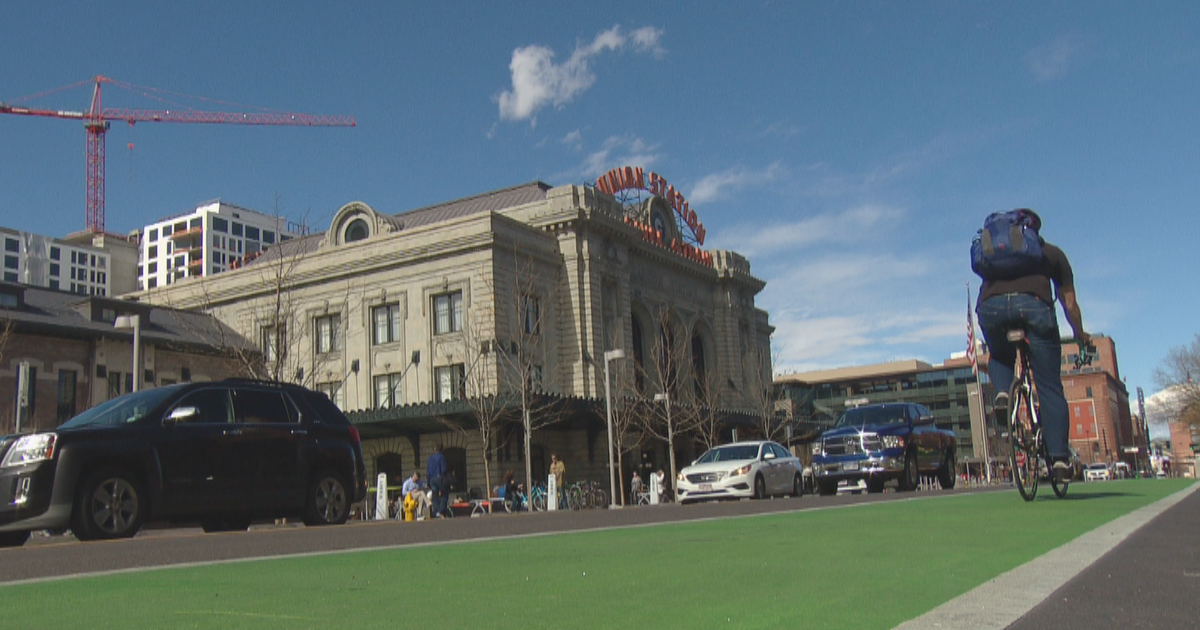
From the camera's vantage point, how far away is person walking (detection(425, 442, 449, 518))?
1144 inches

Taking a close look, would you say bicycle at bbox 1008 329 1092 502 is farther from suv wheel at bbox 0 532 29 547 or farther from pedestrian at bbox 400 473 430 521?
pedestrian at bbox 400 473 430 521

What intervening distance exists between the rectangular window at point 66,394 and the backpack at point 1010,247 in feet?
133

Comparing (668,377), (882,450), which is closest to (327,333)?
(668,377)

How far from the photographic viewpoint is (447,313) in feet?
166

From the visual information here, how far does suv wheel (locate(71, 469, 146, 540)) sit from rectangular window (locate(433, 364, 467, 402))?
3823cm

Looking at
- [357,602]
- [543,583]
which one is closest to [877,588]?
[543,583]

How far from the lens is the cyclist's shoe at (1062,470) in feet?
29.5

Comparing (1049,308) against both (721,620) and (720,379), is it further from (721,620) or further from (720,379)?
(720,379)

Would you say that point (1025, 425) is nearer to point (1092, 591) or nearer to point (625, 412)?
point (1092, 591)

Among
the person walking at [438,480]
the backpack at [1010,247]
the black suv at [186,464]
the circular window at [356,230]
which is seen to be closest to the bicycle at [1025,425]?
the backpack at [1010,247]

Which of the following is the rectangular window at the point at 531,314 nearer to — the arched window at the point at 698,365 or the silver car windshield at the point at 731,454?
the arched window at the point at 698,365

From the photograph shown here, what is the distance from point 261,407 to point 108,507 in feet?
7.10

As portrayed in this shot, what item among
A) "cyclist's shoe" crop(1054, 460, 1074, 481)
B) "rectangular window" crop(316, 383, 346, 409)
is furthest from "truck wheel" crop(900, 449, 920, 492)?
"rectangular window" crop(316, 383, 346, 409)

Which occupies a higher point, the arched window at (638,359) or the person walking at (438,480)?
the arched window at (638,359)
